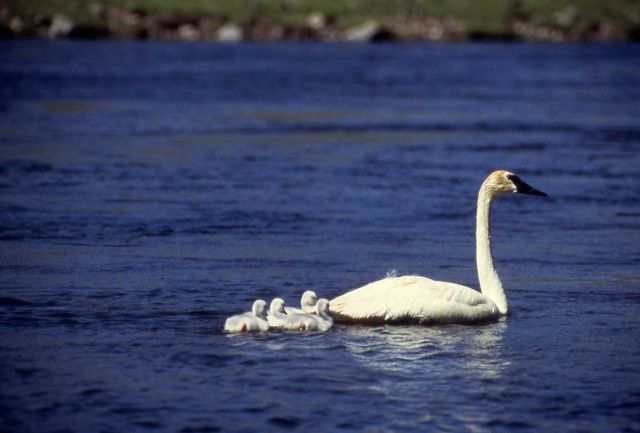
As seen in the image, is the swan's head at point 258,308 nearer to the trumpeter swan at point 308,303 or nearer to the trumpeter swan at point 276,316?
the trumpeter swan at point 276,316

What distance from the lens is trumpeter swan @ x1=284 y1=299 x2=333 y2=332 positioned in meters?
13.7

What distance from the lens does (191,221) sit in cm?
2156

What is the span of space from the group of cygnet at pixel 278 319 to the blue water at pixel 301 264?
0.48ft

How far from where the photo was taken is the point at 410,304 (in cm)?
1412

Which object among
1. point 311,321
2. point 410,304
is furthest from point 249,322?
point 410,304

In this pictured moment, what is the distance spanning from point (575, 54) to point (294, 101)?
196ft

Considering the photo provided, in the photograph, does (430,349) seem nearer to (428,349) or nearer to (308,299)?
(428,349)

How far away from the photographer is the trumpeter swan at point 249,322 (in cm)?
1352

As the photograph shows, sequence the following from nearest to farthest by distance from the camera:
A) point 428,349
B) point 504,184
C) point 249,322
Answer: point 428,349 < point 249,322 < point 504,184

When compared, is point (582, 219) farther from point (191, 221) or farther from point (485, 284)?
point (485, 284)

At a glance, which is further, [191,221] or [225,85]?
[225,85]

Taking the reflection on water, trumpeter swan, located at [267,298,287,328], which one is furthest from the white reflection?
trumpeter swan, located at [267,298,287,328]

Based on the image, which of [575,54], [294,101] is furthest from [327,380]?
[575,54]

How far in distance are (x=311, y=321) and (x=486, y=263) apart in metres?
2.44
